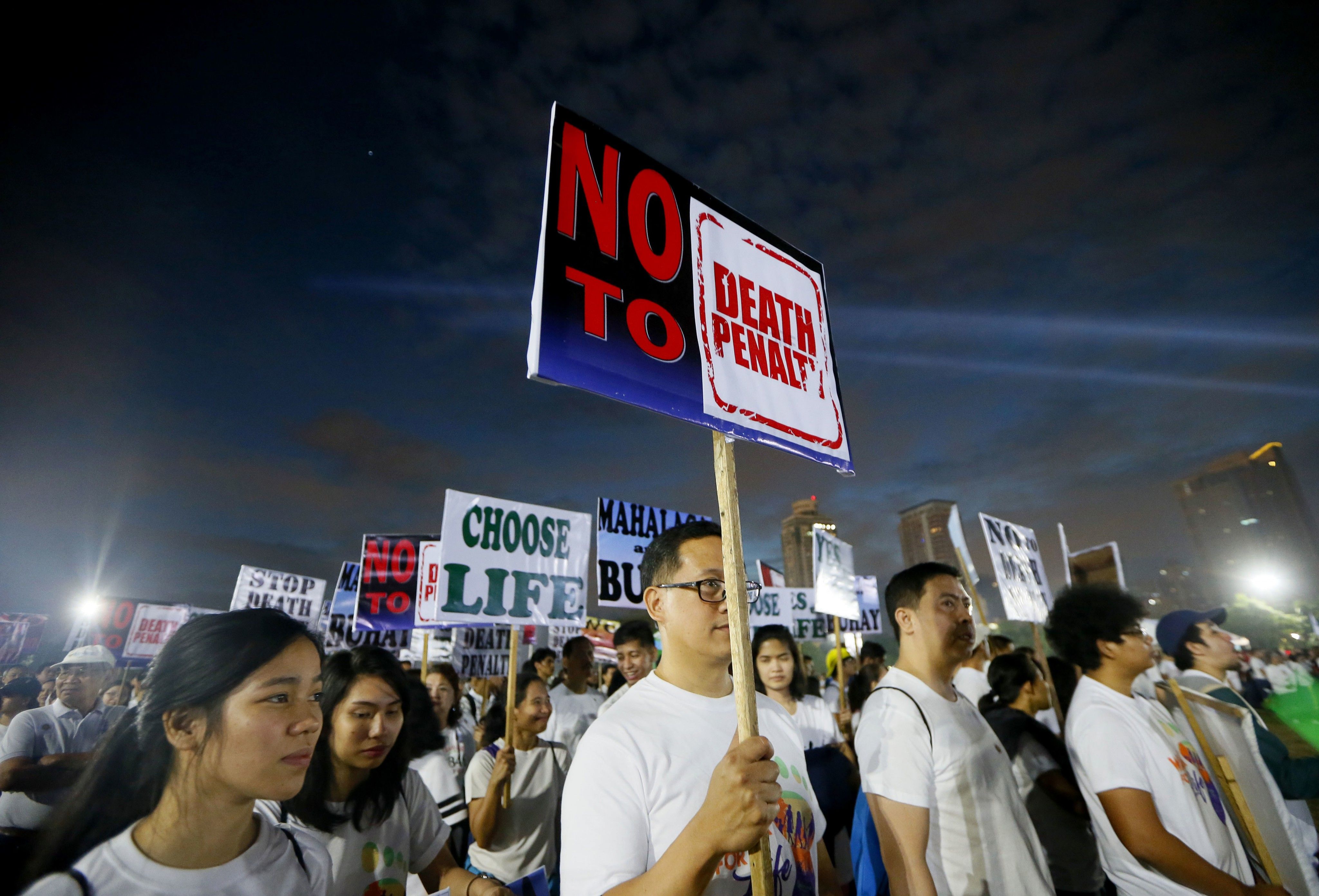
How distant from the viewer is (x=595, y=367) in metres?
2.08

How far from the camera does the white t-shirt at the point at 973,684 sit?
22.9 feet

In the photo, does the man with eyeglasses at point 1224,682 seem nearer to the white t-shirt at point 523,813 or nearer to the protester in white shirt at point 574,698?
the white t-shirt at point 523,813

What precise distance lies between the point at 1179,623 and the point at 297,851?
6078 millimetres

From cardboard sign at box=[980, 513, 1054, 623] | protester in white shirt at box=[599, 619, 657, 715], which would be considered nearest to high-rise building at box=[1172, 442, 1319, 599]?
cardboard sign at box=[980, 513, 1054, 623]

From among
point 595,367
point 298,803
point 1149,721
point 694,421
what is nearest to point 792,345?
point 694,421

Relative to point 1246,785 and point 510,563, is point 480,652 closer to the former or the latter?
point 510,563

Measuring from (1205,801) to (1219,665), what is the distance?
6.54ft

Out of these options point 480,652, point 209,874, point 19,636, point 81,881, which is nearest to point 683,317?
point 209,874

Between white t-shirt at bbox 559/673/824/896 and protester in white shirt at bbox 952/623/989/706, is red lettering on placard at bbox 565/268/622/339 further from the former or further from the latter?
protester in white shirt at bbox 952/623/989/706

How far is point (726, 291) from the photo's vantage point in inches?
105

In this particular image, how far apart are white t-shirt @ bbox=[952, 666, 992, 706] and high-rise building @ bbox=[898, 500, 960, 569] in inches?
3597

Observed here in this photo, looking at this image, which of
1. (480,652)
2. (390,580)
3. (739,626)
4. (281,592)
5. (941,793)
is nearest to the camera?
(739,626)

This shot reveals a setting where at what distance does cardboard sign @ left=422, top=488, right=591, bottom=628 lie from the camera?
262 inches

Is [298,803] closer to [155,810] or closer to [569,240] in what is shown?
[155,810]
